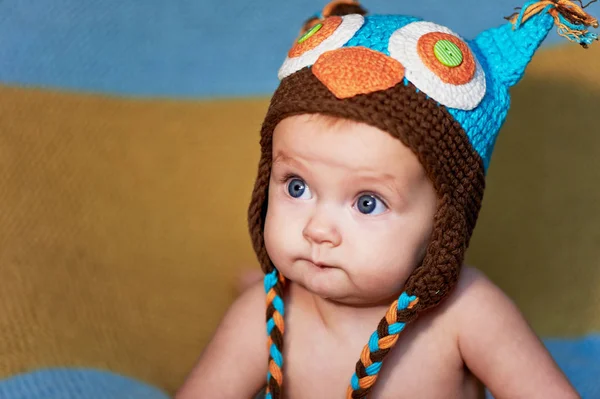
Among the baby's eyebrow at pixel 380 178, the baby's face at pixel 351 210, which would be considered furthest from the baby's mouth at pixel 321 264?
the baby's eyebrow at pixel 380 178

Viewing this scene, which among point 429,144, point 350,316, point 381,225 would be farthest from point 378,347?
point 429,144

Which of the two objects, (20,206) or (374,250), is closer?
(374,250)

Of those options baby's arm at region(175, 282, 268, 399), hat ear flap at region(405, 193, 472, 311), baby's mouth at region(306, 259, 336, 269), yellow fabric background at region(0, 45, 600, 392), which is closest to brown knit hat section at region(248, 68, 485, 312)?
hat ear flap at region(405, 193, 472, 311)

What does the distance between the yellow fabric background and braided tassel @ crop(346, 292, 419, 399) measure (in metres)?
0.42

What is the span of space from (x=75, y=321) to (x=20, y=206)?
0.85 feet

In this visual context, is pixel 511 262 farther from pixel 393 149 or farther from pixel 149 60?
pixel 149 60

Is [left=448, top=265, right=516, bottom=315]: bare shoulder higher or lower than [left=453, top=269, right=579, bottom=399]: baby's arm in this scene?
higher

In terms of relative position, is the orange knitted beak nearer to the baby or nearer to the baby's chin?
the baby

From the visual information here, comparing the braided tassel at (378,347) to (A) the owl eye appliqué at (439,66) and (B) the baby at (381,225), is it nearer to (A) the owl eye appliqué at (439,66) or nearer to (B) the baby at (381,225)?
(B) the baby at (381,225)

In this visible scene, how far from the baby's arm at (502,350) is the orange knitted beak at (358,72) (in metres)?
0.36

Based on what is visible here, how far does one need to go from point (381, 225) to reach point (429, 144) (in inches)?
4.8

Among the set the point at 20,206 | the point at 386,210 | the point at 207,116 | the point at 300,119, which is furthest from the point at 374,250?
the point at 207,116

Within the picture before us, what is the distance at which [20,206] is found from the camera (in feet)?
4.97

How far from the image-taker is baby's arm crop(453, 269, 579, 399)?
44.8 inches
